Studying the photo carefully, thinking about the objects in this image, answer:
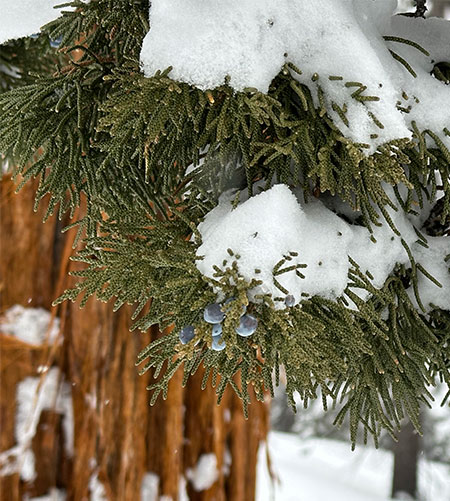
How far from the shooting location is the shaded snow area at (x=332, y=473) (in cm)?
394

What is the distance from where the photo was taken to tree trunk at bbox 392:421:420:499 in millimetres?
3923

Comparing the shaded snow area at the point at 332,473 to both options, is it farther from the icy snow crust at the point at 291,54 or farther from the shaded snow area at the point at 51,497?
the icy snow crust at the point at 291,54

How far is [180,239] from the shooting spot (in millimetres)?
525

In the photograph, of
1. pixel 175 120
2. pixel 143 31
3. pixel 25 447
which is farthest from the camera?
pixel 25 447

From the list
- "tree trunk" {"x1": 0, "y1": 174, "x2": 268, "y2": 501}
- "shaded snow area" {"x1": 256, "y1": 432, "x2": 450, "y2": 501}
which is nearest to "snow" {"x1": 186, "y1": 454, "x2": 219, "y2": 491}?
"tree trunk" {"x1": 0, "y1": 174, "x2": 268, "y2": 501}

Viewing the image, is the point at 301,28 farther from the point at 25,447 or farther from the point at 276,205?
the point at 25,447

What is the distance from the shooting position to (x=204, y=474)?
1229 mm

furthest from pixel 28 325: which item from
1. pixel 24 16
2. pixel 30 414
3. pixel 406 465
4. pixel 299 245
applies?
pixel 406 465

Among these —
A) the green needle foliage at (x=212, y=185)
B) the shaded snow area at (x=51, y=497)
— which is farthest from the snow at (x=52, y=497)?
the green needle foliage at (x=212, y=185)

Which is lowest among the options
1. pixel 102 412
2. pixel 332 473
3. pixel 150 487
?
pixel 332 473

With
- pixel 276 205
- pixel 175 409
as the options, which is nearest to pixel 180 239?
pixel 276 205

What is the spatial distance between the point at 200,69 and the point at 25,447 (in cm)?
97

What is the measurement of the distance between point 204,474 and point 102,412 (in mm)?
254

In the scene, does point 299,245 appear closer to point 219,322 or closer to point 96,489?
point 219,322
